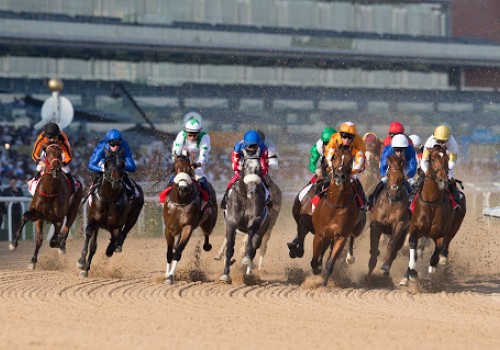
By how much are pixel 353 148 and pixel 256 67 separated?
87.2 ft

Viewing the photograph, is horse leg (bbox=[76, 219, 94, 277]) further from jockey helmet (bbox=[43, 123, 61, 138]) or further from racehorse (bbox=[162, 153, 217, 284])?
jockey helmet (bbox=[43, 123, 61, 138])

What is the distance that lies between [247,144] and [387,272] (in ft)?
7.17

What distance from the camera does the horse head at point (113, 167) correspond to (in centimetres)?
1210

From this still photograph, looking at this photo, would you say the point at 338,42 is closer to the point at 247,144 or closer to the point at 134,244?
the point at 134,244

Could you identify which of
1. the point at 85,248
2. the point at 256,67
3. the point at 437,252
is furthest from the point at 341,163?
the point at 256,67

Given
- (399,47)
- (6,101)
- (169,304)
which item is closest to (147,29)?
(6,101)

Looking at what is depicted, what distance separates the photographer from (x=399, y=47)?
4153cm

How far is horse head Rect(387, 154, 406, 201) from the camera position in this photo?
1188 cm

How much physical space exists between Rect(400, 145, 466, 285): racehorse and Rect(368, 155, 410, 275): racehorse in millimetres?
229

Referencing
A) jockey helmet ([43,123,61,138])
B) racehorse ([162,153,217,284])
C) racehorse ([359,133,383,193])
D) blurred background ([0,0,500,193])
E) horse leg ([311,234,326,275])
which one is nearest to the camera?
racehorse ([162,153,217,284])

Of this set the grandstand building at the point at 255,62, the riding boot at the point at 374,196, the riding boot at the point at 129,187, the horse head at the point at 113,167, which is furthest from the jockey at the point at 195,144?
the grandstand building at the point at 255,62

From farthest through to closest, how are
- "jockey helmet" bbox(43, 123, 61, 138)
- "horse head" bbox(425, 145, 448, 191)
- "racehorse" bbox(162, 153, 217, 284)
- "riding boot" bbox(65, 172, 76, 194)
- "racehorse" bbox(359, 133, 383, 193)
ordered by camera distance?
"racehorse" bbox(359, 133, 383, 193)
"riding boot" bbox(65, 172, 76, 194)
"jockey helmet" bbox(43, 123, 61, 138)
"racehorse" bbox(162, 153, 217, 284)
"horse head" bbox(425, 145, 448, 191)

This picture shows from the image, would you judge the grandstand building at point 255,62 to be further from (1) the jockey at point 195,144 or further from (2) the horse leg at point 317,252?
(2) the horse leg at point 317,252

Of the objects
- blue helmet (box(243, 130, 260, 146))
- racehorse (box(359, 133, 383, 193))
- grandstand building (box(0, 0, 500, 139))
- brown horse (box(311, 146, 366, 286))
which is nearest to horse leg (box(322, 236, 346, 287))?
brown horse (box(311, 146, 366, 286))
